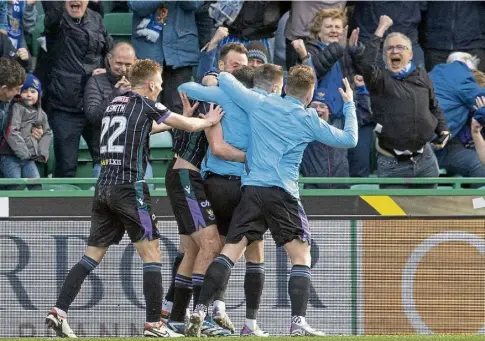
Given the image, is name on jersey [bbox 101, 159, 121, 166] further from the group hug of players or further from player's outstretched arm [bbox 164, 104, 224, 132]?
player's outstretched arm [bbox 164, 104, 224, 132]

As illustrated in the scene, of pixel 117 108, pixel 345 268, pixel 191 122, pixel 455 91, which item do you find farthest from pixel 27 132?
pixel 455 91

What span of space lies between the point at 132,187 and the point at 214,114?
0.87m

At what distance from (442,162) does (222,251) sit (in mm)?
3950

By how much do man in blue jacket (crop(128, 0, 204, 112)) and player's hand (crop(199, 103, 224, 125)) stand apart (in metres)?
2.89

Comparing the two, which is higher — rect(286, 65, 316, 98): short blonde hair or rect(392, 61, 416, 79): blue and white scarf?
rect(392, 61, 416, 79): blue and white scarf

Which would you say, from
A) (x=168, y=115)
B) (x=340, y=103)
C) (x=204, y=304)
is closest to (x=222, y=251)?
(x=204, y=304)

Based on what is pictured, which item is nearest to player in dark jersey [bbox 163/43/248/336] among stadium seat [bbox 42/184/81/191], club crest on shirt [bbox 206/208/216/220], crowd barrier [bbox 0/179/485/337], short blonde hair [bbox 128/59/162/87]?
club crest on shirt [bbox 206/208/216/220]

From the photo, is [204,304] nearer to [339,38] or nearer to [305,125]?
[305,125]

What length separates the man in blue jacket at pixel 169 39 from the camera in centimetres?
1241

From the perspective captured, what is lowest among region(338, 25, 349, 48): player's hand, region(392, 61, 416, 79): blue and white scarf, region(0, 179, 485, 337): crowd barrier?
region(0, 179, 485, 337): crowd barrier

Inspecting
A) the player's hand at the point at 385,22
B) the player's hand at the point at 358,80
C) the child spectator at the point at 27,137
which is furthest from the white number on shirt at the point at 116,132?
the player's hand at the point at 358,80

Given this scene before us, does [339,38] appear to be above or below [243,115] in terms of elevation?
above

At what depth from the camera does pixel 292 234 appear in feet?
29.8

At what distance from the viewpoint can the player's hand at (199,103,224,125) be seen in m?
9.45
